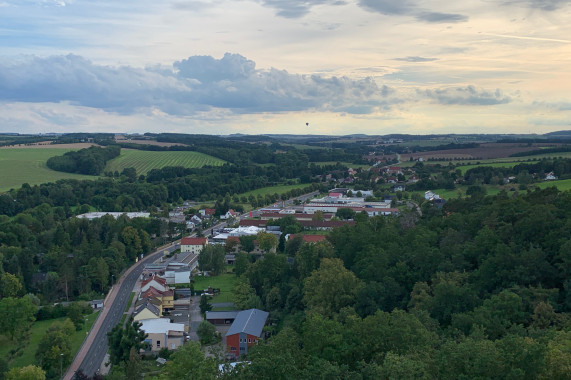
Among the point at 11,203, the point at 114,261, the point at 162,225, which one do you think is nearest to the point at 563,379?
the point at 114,261

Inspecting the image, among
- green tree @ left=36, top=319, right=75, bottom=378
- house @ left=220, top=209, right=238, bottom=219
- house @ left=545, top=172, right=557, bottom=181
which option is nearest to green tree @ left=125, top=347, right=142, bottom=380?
green tree @ left=36, top=319, right=75, bottom=378

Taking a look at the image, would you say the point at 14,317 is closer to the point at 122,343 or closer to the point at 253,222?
the point at 122,343

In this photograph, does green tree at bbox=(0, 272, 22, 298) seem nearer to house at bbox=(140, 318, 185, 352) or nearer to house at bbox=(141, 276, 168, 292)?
house at bbox=(141, 276, 168, 292)

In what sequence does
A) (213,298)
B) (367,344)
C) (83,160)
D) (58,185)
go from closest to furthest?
(367,344), (213,298), (58,185), (83,160)

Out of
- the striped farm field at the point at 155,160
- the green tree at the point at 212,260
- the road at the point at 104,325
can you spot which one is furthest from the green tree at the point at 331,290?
the striped farm field at the point at 155,160

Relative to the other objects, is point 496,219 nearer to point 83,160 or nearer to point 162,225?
point 162,225

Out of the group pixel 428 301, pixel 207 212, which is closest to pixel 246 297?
pixel 428 301

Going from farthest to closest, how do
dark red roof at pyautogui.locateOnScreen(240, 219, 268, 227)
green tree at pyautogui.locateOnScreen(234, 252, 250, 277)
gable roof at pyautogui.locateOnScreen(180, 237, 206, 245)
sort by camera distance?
dark red roof at pyautogui.locateOnScreen(240, 219, 268, 227) → gable roof at pyautogui.locateOnScreen(180, 237, 206, 245) → green tree at pyautogui.locateOnScreen(234, 252, 250, 277)
